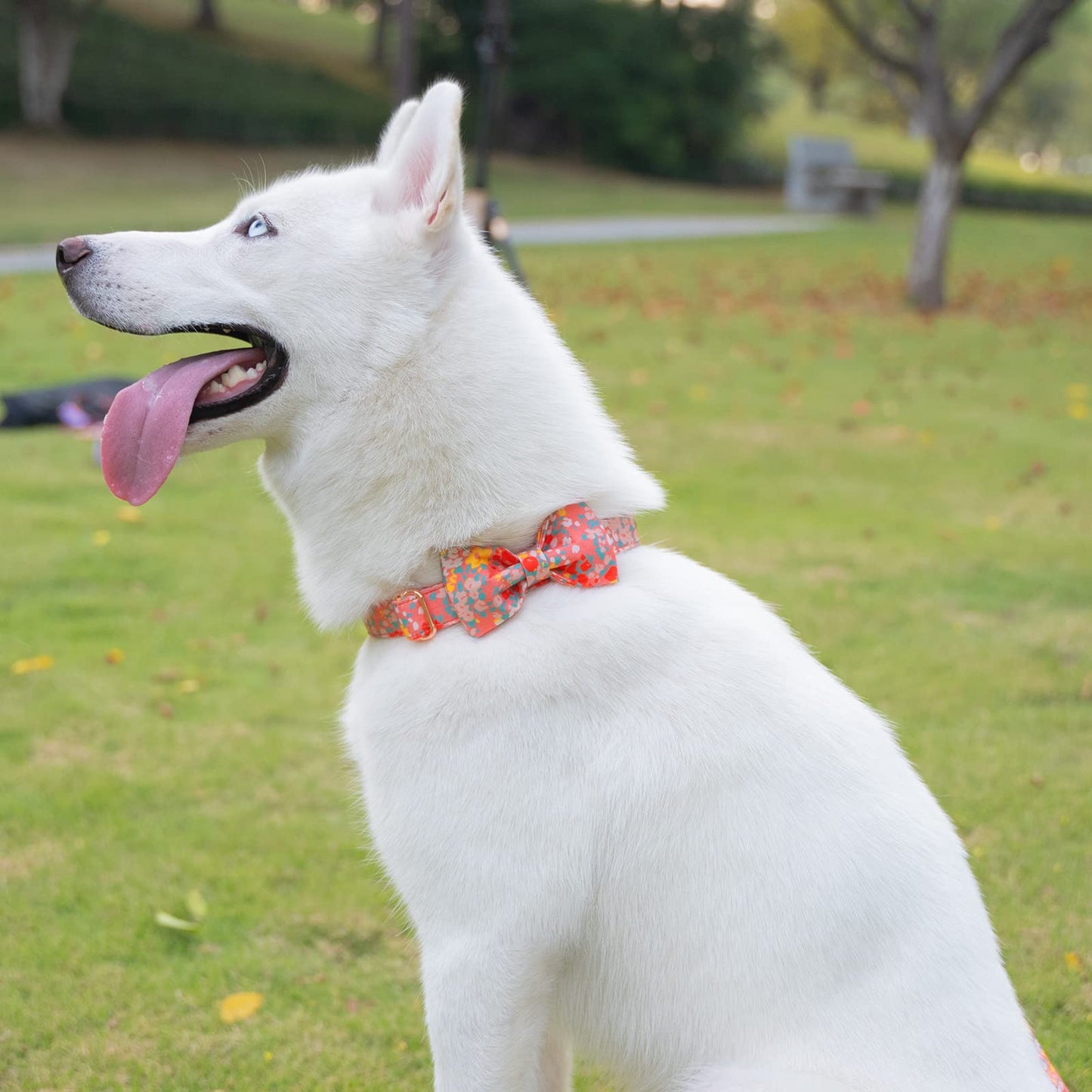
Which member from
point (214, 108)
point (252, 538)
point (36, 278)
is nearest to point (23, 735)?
point (252, 538)

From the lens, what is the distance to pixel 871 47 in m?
16.6

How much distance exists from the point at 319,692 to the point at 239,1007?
6.73 ft

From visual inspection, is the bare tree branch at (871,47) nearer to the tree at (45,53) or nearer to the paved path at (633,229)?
the paved path at (633,229)

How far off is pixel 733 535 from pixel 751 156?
42.0m

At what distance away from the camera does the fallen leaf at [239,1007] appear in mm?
3254

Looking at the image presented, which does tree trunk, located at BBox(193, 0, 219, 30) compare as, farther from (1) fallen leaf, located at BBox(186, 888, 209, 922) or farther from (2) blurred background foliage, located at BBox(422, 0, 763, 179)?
(1) fallen leaf, located at BBox(186, 888, 209, 922)

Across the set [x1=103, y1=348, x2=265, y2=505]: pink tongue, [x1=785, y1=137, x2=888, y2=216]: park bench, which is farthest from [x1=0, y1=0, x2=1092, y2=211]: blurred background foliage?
[x1=103, y1=348, x2=265, y2=505]: pink tongue

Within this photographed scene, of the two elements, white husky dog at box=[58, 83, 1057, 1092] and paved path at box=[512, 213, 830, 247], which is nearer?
white husky dog at box=[58, 83, 1057, 1092]

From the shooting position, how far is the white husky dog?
81.9 inches

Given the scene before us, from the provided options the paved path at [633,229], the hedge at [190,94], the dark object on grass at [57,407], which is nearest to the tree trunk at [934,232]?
the paved path at [633,229]

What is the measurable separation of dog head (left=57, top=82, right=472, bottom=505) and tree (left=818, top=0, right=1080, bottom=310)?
48.5 ft

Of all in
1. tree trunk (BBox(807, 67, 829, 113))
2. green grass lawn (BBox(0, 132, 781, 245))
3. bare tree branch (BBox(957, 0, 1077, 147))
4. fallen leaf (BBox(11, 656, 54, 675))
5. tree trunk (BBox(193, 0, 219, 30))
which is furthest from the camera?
tree trunk (BBox(807, 67, 829, 113))

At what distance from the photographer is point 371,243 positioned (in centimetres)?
243

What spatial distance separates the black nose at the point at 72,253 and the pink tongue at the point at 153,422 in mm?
272
